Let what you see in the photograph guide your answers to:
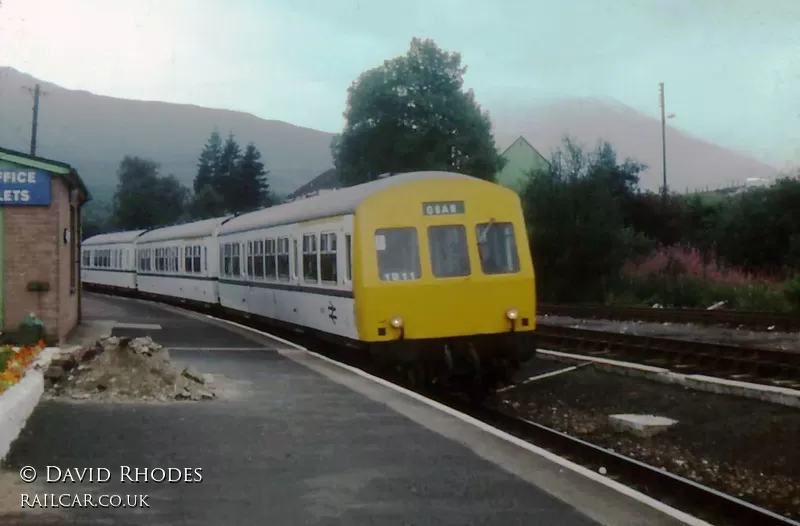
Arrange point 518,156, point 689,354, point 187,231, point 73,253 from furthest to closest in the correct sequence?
point 518,156 < point 187,231 < point 73,253 < point 689,354

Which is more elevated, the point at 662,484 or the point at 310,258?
the point at 310,258

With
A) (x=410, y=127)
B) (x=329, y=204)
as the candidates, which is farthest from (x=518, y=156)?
(x=329, y=204)

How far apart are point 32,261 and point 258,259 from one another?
5233 mm

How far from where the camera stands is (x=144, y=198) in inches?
3435

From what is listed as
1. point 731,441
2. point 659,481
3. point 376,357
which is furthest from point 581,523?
Result: point 376,357

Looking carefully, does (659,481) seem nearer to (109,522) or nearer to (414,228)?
(109,522)

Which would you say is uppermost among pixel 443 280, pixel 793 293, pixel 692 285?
pixel 443 280

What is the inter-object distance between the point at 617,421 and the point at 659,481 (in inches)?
126

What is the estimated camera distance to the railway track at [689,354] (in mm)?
13846

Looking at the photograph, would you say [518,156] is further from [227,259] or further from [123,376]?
[123,376]

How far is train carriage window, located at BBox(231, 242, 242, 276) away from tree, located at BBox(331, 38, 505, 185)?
32.0m

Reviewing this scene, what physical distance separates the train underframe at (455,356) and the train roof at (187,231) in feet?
44.9

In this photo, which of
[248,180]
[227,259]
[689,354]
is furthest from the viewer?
[248,180]

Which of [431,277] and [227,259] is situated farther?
[227,259]
